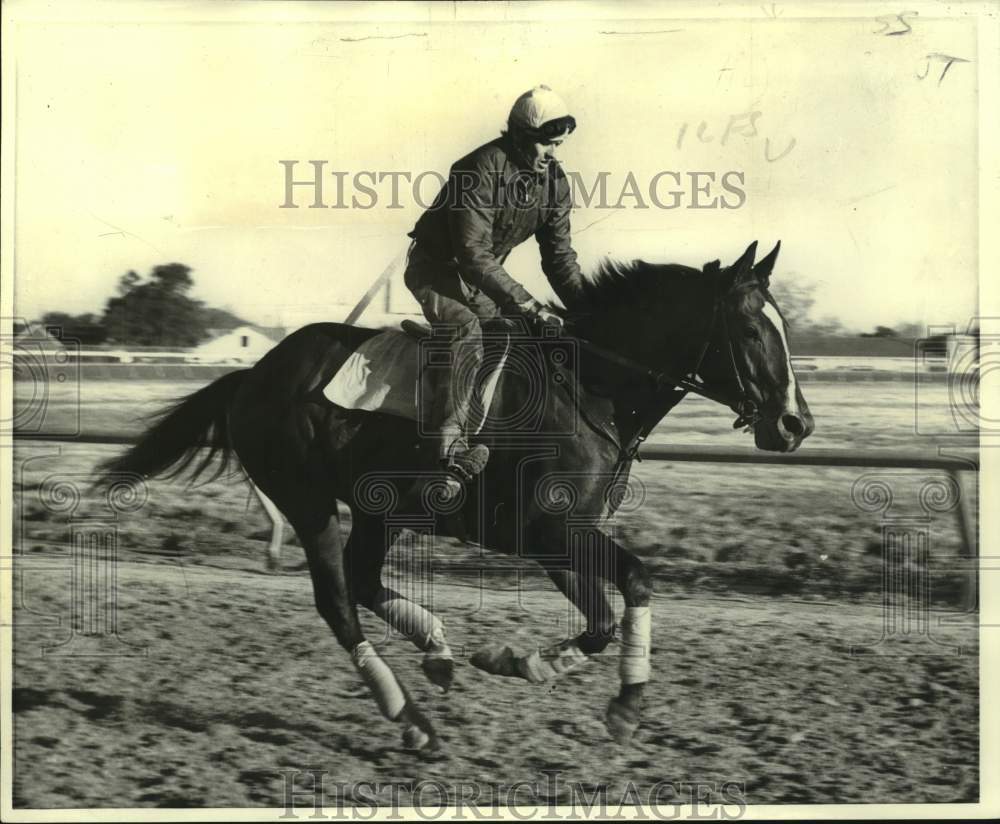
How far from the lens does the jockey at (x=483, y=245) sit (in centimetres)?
422

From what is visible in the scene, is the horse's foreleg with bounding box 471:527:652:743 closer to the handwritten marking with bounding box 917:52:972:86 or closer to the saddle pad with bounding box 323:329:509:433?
the saddle pad with bounding box 323:329:509:433

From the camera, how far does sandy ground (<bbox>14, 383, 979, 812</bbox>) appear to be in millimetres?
4445

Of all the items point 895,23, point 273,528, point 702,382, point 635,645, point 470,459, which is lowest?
point 635,645

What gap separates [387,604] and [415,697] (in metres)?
0.36

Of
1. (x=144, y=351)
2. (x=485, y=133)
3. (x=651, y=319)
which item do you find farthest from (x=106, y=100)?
(x=651, y=319)

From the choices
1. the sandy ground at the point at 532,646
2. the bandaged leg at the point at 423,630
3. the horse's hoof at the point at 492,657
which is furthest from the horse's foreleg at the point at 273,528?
the horse's hoof at the point at 492,657

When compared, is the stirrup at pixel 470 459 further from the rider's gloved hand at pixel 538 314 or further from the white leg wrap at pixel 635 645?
the white leg wrap at pixel 635 645

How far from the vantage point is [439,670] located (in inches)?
175

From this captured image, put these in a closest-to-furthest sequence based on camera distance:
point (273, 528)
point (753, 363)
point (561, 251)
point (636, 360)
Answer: point (753, 363) → point (636, 360) → point (561, 251) → point (273, 528)

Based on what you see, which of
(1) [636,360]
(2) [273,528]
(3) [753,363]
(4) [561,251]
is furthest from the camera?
(2) [273,528]

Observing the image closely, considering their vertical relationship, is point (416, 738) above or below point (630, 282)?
below
